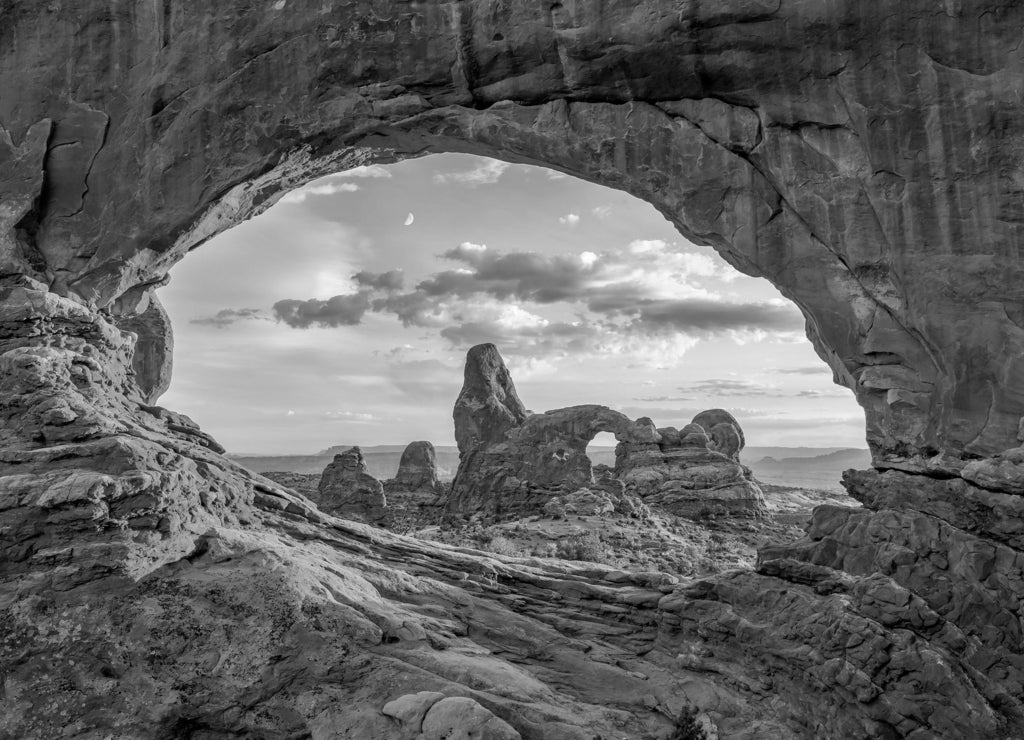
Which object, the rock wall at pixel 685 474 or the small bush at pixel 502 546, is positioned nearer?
the small bush at pixel 502 546

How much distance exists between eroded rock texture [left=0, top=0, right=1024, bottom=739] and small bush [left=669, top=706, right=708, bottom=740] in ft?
1.07

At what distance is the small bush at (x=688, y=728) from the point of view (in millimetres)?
11750

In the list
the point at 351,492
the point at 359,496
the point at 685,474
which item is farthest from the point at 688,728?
the point at 351,492

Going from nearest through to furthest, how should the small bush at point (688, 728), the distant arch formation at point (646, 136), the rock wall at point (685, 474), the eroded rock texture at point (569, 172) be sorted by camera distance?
the small bush at point (688, 728) → the eroded rock texture at point (569, 172) → the distant arch formation at point (646, 136) → the rock wall at point (685, 474)

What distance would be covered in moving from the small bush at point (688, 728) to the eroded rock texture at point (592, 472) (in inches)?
1345

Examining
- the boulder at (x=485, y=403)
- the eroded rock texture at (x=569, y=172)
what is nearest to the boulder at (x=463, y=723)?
the eroded rock texture at (x=569, y=172)

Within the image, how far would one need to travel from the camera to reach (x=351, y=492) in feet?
181

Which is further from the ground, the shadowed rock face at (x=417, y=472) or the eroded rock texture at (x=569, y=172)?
the eroded rock texture at (x=569, y=172)

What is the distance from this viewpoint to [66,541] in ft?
41.4

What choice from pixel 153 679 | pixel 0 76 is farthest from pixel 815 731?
pixel 0 76

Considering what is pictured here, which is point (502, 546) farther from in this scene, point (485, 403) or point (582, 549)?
point (485, 403)

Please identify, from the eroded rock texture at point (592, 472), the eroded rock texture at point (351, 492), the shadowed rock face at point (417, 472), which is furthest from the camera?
the shadowed rock face at point (417, 472)

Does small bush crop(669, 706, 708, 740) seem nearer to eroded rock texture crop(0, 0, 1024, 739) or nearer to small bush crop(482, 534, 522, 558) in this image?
eroded rock texture crop(0, 0, 1024, 739)

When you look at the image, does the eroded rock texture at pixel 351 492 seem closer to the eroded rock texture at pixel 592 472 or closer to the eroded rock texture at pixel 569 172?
the eroded rock texture at pixel 592 472
